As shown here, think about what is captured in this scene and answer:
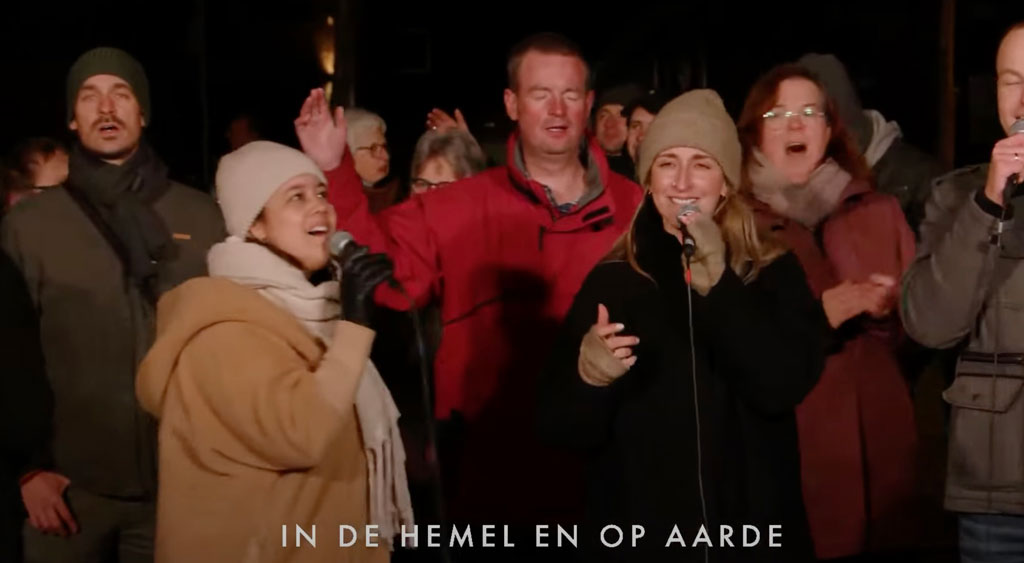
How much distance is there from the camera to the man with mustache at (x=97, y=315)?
3.50 metres

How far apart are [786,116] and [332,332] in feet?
4.60

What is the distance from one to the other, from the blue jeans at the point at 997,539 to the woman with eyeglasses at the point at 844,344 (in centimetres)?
55

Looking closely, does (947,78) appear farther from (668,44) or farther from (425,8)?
(425,8)

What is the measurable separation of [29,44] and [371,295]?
398 centimetres

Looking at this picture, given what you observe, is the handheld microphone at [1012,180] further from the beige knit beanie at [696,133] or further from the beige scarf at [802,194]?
the beige scarf at [802,194]

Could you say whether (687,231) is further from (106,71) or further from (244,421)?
(106,71)

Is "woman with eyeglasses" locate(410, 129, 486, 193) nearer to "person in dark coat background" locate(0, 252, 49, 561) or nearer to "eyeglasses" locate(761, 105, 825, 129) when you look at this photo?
"eyeglasses" locate(761, 105, 825, 129)

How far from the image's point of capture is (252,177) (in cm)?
283

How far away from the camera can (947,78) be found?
729 centimetres

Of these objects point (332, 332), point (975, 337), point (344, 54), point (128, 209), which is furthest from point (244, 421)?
point (344, 54)

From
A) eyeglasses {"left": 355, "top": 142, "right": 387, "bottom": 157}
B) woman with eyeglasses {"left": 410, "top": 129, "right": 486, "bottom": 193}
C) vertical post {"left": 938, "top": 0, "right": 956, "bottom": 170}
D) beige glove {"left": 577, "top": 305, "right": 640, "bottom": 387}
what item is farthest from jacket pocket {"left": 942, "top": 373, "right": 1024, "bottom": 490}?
vertical post {"left": 938, "top": 0, "right": 956, "bottom": 170}

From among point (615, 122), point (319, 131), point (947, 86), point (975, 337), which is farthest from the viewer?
point (947, 86)

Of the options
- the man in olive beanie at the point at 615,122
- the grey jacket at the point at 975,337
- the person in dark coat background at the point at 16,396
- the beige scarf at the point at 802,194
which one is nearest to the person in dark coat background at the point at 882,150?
the beige scarf at the point at 802,194

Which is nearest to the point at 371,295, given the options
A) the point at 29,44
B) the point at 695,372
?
the point at 695,372
